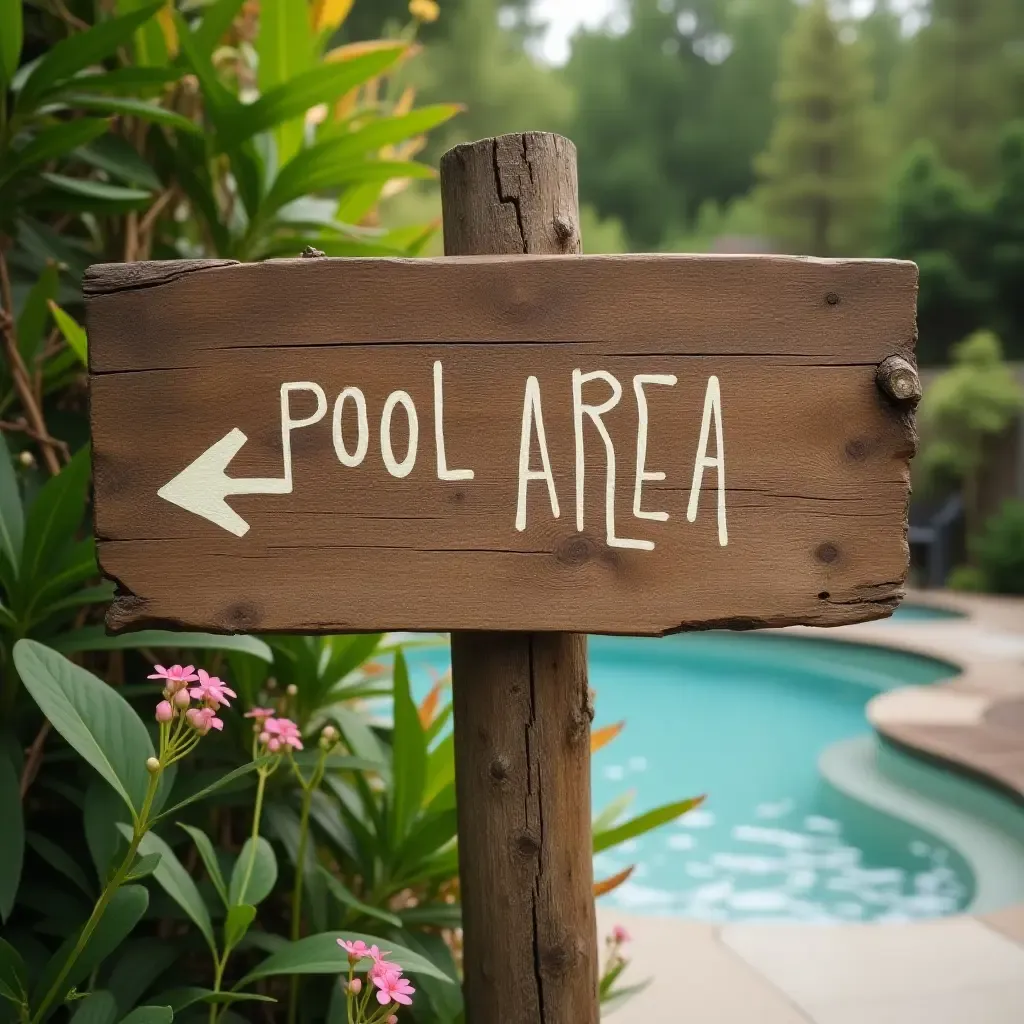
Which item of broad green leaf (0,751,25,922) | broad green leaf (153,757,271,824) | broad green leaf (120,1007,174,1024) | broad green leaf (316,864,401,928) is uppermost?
broad green leaf (153,757,271,824)

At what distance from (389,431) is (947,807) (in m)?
2.71

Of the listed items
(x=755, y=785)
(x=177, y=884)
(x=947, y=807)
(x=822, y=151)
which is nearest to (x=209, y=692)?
(x=177, y=884)

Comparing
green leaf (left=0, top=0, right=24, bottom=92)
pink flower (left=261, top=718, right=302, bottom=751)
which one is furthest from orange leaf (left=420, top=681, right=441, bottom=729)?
green leaf (left=0, top=0, right=24, bottom=92)

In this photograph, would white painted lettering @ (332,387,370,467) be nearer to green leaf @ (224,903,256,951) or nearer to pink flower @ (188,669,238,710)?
pink flower @ (188,669,238,710)

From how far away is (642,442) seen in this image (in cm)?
71

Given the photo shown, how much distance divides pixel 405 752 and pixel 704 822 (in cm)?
242

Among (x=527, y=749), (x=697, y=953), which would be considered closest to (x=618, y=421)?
(x=527, y=749)

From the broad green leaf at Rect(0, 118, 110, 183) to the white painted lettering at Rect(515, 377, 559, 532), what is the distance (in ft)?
2.03

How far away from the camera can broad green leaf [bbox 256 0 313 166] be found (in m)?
1.19

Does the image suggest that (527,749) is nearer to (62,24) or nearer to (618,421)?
(618,421)

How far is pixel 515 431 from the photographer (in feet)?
2.35

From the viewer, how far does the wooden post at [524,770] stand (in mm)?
789

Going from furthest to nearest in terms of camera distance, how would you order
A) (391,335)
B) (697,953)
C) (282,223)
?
(697,953)
(282,223)
(391,335)

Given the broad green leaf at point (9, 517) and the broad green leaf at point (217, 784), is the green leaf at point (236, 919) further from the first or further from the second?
the broad green leaf at point (9, 517)
